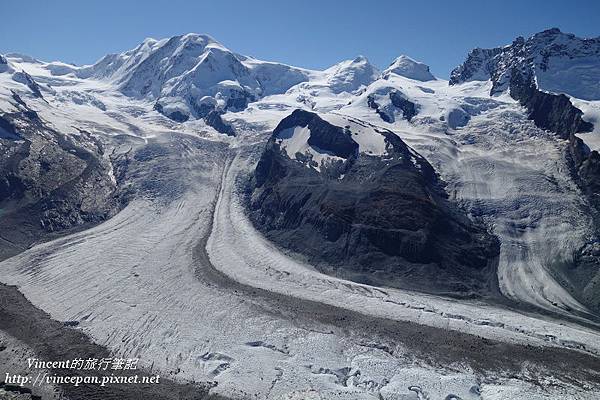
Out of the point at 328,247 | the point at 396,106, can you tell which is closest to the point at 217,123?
the point at 396,106

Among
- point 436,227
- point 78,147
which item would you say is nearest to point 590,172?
point 436,227

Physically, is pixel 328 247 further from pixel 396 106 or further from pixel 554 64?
pixel 554 64

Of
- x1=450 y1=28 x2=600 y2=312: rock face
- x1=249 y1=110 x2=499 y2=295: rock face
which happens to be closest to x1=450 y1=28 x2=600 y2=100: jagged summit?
x1=450 y1=28 x2=600 y2=312: rock face

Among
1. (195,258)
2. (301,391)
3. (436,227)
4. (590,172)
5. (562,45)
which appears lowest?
(301,391)

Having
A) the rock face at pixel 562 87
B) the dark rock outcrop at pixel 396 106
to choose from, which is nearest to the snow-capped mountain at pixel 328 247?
the rock face at pixel 562 87

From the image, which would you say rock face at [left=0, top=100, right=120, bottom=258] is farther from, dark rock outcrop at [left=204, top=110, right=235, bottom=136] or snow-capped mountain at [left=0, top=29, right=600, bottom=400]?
dark rock outcrop at [left=204, top=110, right=235, bottom=136]

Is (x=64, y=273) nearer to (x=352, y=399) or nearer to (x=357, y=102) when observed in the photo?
(x=352, y=399)
